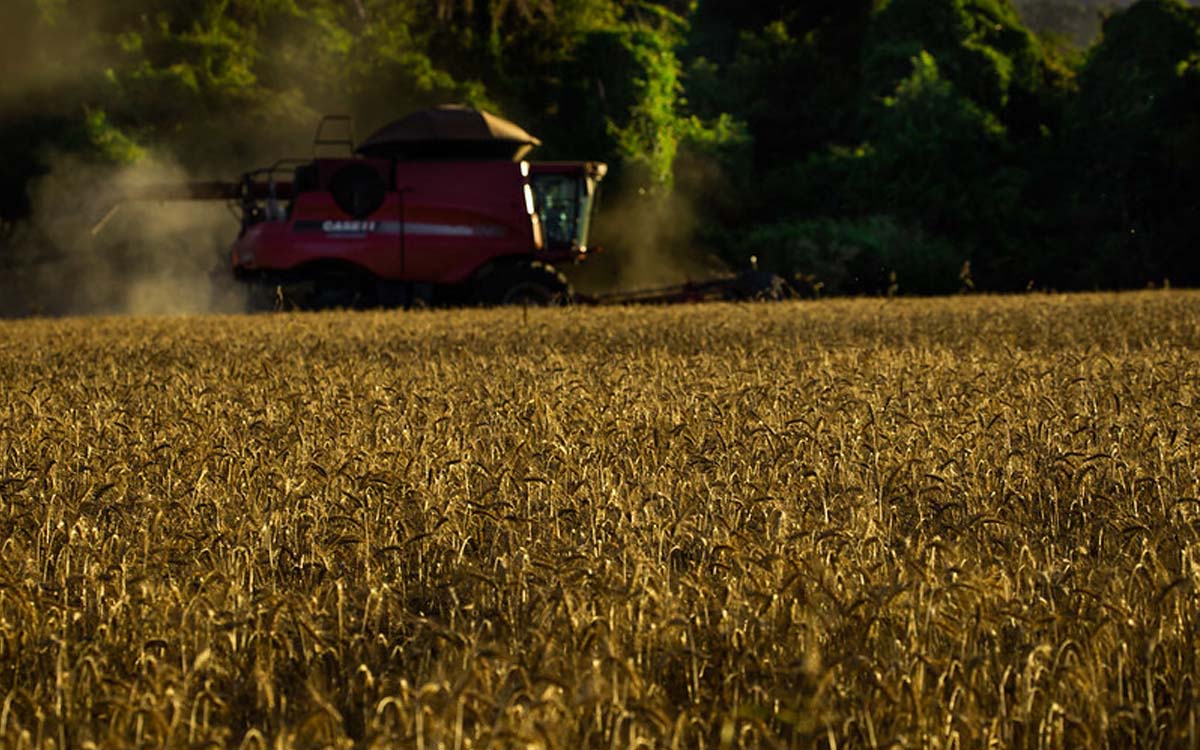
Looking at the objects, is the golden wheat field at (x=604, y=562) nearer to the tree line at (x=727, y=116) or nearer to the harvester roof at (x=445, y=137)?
the harvester roof at (x=445, y=137)

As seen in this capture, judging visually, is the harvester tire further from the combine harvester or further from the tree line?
the tree line

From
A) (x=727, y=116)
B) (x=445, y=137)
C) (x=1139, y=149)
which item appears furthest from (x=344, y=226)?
(x=1139, y=149)

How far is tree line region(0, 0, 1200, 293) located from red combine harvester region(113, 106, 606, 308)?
7660 millimetres

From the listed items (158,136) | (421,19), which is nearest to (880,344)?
(158,136)

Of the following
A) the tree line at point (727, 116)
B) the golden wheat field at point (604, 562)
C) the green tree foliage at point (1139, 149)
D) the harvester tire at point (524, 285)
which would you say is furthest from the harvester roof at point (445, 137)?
the green tree foliage at point (1139, 149)

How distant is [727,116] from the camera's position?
127ft

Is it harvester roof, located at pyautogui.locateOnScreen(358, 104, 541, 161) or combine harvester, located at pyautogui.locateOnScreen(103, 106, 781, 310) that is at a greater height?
harvester roof, located at pyautogui.locateOnScreen(358, 104, 541, 161)

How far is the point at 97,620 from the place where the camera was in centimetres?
386

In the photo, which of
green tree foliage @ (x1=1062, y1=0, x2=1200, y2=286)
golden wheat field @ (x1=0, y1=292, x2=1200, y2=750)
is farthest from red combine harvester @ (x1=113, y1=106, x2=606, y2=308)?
green tree foliage @ (x1=1062, y1=0, x2=1200, y2=286)

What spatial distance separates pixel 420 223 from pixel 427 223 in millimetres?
100

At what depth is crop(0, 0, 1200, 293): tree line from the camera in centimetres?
3102

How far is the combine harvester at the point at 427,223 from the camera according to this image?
2189 cm

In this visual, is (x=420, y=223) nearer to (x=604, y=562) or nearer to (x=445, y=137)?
(x=445, y=137)

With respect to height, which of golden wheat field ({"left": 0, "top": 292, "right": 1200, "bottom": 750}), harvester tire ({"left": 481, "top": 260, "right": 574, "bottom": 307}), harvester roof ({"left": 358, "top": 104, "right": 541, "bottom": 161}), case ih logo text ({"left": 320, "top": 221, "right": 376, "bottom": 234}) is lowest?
golden wheat field ({"left": 0, "top": 292, "right": 1200, "bottom": 750})
